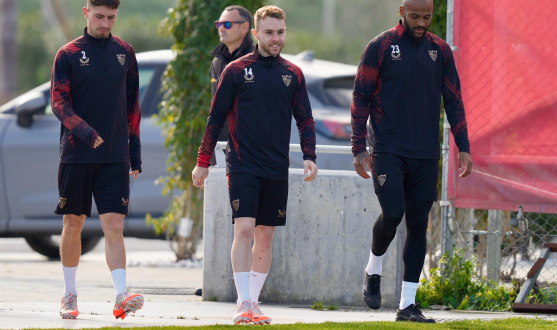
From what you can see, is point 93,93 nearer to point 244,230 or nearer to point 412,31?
point 244,230

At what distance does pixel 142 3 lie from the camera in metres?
59.5

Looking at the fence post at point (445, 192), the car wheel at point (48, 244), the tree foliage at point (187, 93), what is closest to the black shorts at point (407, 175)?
the fence post at point (445, 192)

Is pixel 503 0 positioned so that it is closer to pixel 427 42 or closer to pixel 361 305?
pixel 427 42

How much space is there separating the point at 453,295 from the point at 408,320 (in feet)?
3.92

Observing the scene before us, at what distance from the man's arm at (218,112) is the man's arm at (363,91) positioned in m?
0.73

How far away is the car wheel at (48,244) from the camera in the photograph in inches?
392

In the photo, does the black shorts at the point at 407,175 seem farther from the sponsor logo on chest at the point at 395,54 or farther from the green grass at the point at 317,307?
the green grass at the point at 317,307

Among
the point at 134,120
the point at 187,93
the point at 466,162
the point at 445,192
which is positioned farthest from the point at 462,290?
the point at 187,93

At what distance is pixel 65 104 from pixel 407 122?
197cm

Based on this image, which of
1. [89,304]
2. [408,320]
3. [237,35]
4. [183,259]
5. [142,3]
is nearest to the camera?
[408,320]

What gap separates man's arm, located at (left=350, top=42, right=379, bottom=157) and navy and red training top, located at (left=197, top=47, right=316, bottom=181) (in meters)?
0.30

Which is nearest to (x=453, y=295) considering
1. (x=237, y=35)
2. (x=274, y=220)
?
(x=274, y=220)

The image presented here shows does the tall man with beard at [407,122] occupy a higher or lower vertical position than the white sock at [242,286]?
higher

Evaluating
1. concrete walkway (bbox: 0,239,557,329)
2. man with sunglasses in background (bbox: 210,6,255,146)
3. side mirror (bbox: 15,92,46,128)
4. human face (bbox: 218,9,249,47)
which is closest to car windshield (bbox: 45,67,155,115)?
side mirror (bbox: 15,92,46,128)
